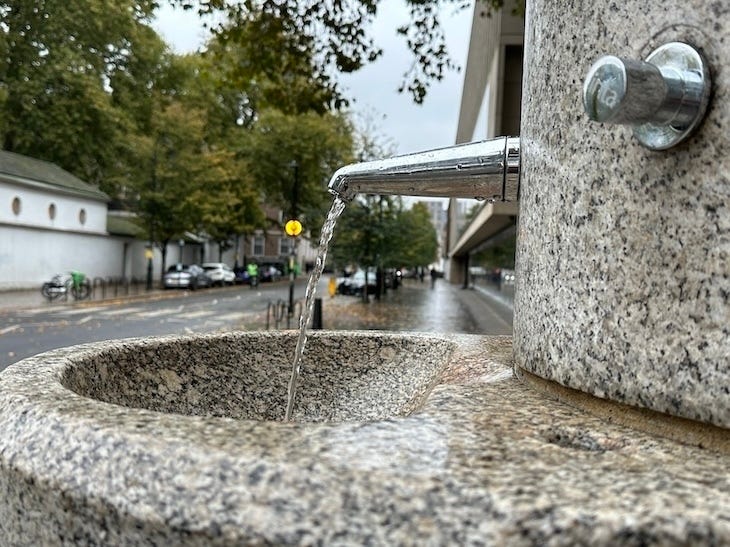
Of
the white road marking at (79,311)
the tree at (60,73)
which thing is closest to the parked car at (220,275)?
the tree at (60,73)

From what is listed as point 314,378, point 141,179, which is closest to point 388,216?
point 141,179

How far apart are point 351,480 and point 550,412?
0.59 m

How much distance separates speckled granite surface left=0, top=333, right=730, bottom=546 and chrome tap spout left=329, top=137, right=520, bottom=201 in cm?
70

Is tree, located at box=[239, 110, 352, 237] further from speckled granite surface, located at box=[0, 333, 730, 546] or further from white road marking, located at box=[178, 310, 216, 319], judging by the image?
speckled granite surface, located at box=[0, 333, 730, 546]

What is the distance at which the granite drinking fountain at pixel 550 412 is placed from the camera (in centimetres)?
91

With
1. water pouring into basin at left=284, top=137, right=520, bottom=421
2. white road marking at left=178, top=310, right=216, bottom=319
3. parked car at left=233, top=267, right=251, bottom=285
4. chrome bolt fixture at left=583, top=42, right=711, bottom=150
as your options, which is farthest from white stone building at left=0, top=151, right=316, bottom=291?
chrome bolt fixture at left=583, top=42, right=711, bottom=150

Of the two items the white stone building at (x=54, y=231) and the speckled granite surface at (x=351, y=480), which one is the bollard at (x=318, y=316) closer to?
the speckled granite surface at (x=351, y=480)

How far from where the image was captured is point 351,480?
959 mm

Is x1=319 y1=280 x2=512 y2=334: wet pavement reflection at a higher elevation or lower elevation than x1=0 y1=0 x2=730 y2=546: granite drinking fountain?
lower

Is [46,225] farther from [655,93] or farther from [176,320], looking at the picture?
[655,93]

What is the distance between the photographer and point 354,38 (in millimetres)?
10305

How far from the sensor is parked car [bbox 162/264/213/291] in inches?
1447

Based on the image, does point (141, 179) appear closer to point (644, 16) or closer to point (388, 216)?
point (388, 216)

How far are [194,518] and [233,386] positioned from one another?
134cm
